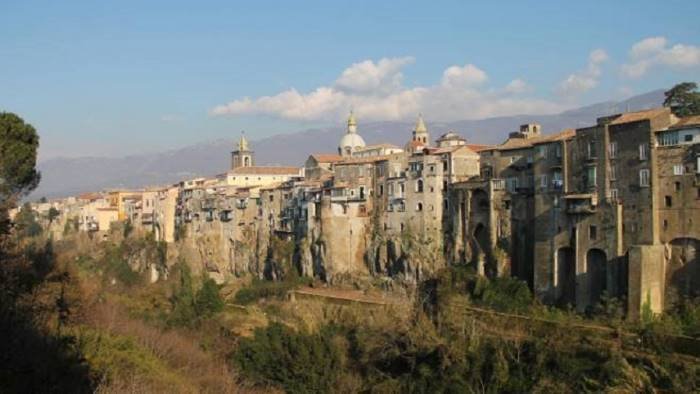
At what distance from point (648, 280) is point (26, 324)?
2580cm

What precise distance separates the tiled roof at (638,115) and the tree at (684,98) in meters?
6.99

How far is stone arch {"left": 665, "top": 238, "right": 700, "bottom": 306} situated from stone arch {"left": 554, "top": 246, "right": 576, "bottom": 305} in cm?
542

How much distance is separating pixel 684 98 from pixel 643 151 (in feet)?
40.4

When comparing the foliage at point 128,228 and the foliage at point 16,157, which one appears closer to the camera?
the foliage at point 16,157

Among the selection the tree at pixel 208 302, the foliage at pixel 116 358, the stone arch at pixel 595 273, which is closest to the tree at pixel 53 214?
the tree at pixel 208 302

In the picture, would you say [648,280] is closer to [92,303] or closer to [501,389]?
[501,389]

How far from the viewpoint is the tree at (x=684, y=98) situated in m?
45.1

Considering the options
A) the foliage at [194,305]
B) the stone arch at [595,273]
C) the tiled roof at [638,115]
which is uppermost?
the tiled roof at [638,115]

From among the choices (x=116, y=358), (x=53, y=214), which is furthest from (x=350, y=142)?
(x=116, y=358)

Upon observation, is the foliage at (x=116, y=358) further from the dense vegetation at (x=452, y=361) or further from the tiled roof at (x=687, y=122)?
the tiled roof at (x=687, y=122)

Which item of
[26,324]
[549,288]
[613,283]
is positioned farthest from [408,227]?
[26,324]

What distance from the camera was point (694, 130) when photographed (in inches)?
1404

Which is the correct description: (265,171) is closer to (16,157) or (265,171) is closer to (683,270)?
(16,157)

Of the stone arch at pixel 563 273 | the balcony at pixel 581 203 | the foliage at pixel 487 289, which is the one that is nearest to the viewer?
the balcony at pixel 581 203
